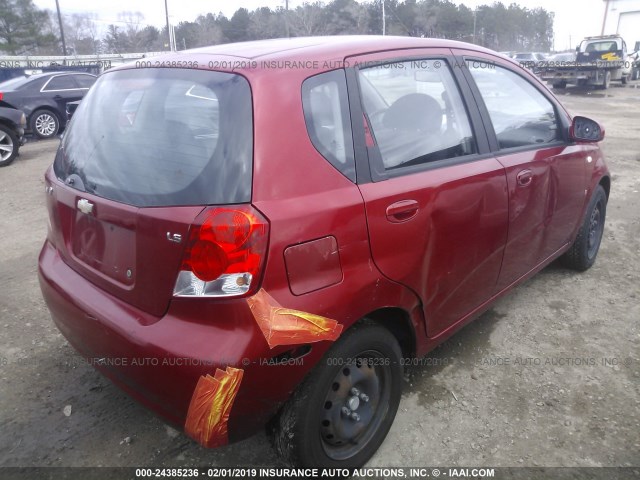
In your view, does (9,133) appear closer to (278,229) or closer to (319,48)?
(319,48)

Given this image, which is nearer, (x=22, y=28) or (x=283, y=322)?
(x=283, y=322)

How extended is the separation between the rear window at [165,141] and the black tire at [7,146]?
7.87 meters

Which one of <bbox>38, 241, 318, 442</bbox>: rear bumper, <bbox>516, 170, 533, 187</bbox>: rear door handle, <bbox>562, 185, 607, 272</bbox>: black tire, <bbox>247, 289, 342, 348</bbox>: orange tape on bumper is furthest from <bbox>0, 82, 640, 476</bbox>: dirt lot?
<bbox>516, 170, 533, 187</bbox>: rear door handle

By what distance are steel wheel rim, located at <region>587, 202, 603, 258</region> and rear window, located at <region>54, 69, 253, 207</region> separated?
128 inches

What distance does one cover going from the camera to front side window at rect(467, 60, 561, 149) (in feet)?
8.96

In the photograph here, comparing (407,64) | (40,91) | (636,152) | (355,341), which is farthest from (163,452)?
(40,91)

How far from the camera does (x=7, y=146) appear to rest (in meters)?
8.88

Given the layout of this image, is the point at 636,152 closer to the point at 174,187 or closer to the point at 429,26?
the point at 174,187

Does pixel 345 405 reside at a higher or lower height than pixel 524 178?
lower

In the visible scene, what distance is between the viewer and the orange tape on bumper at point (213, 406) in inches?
65.1

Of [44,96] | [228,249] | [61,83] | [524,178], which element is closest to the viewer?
[228,249]

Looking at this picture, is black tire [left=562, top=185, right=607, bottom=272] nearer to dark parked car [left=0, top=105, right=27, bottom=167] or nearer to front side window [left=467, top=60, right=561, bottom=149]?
front side window [left=467, top=60, right=561, bottom=149]

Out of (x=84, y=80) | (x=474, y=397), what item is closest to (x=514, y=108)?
(x=474, y=397)

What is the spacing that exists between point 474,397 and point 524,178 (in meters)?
1.23
